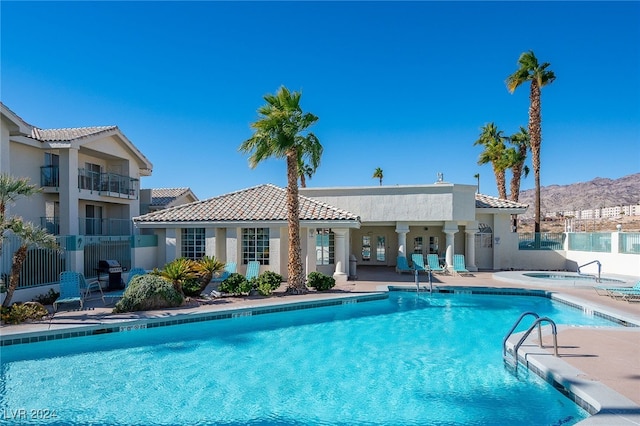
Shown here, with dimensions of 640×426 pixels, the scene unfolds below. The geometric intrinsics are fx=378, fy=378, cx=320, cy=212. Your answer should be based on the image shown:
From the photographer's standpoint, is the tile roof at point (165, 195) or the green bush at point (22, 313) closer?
the green bush at point (22, 313)

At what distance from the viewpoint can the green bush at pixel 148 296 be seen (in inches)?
529

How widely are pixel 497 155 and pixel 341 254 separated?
21.8 meters

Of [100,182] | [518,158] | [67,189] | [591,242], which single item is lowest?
[591,242]

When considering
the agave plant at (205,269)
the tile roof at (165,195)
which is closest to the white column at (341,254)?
the agave plant at (205,269)

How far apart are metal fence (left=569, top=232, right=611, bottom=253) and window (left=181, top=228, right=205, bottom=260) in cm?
2389

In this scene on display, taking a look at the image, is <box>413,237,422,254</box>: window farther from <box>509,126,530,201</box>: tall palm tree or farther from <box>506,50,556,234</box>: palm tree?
<box>509,126,530,201</box>: tall palm tree

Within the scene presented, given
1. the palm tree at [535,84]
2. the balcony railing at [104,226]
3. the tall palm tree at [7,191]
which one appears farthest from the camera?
the palm tree at [535,84]

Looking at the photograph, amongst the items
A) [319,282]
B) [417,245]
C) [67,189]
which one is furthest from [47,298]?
[417,245]

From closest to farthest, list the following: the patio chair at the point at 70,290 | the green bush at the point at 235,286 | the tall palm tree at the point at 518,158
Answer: the patio chair at the point at 70,290 < the green bush at the point at 235,286 < the tall palm tree at the point at 518,158

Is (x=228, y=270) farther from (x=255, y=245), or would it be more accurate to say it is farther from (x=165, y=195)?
(x=165, y=195)

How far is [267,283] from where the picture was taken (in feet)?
55.1

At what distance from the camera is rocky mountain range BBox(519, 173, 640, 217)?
5217 inches

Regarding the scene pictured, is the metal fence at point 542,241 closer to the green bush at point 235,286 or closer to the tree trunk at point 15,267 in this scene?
the green bush at point 235,286

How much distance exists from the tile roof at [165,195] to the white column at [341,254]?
19728 mm
